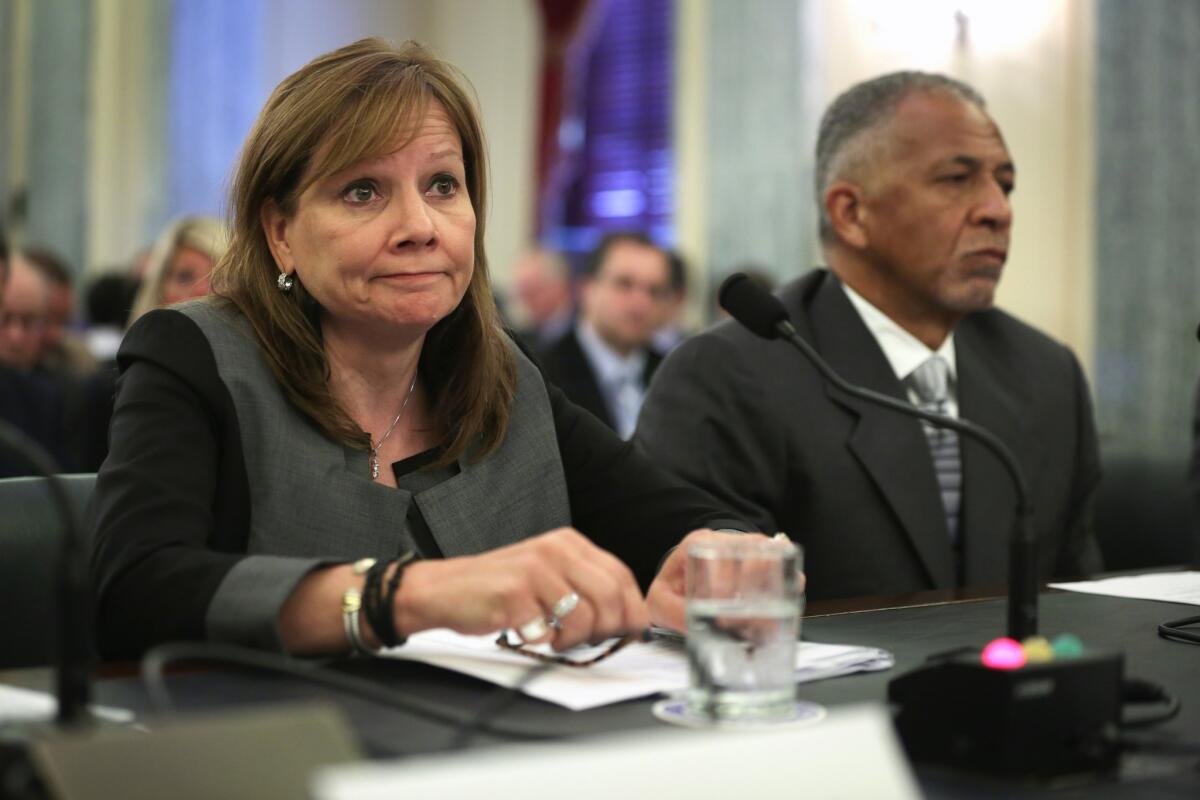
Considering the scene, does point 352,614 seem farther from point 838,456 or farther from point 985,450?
point 985,450

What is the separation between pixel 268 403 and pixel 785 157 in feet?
14.7

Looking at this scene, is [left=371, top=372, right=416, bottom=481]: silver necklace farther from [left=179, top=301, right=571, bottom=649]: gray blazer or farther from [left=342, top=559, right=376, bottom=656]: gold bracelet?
[left=342, top=559, right=376, bottom=656]: gold bracelet

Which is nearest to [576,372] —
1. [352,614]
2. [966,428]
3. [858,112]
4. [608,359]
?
[608,359]

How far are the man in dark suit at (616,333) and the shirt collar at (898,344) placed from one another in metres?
2.59

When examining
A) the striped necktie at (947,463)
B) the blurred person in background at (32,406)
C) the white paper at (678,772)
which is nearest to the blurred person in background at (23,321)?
the blurred person in background at (32,406)

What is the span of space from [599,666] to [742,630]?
22 cm

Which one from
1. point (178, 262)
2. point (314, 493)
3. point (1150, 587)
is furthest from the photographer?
point (178, 262)

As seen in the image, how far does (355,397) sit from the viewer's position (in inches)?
65.0

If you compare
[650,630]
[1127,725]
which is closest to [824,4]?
[650,630]

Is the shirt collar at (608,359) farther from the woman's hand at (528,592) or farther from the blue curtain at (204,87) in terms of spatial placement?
the woman's hand at (528,592)

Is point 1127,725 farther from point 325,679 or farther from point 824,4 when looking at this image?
point 824,4

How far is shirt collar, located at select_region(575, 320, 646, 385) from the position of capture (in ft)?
16.7

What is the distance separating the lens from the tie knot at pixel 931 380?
227 centimetres

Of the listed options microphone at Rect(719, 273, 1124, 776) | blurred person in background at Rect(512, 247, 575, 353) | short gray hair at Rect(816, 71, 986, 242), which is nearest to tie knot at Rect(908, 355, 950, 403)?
short gray hair at Rect(816, 71, 986, 242)
